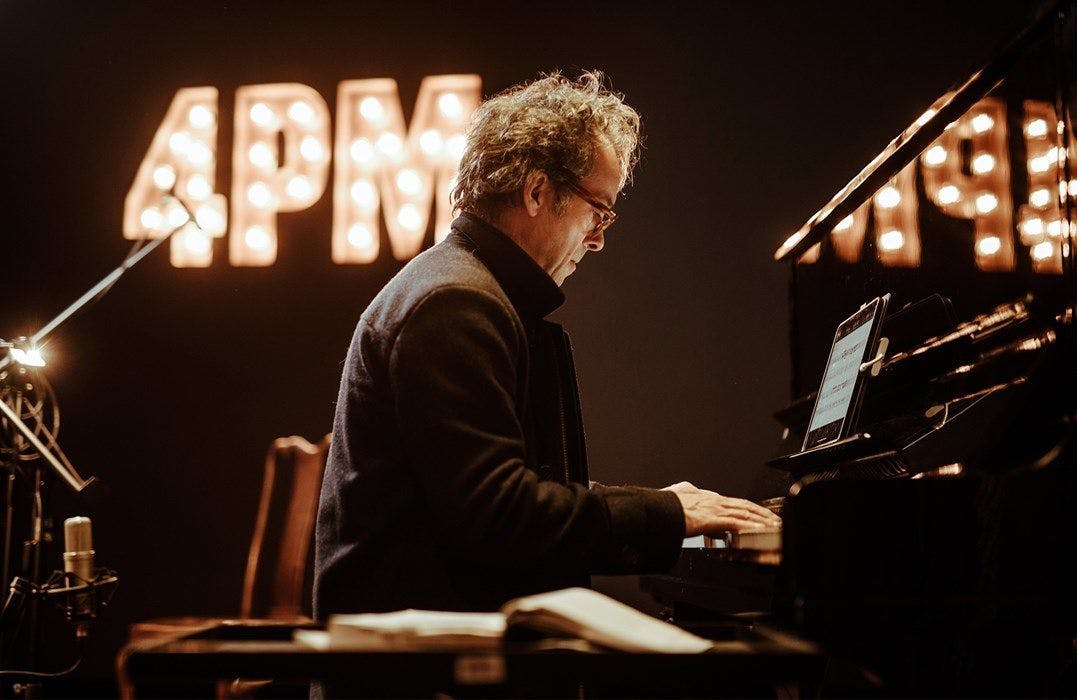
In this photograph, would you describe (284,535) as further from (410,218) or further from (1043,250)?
(1043,250)

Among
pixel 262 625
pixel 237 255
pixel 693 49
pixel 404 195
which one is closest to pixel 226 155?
pixel 237 255

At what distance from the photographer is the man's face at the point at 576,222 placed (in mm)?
1922

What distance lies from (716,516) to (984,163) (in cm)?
86

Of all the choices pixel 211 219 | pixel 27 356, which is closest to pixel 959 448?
pixel 27 356

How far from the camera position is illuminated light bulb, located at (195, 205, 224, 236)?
458cm

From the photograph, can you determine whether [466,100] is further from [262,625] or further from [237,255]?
[262,625]

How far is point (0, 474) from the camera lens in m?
4.02

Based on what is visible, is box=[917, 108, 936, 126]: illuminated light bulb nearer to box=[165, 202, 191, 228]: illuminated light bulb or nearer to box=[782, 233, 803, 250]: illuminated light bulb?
box=[782, 233, 803, 250]: illuminated light bulb

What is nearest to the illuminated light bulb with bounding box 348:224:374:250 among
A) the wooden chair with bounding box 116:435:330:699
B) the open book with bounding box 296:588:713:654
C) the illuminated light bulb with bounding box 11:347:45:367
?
the wooden chair with bounding box 116:435:330:699

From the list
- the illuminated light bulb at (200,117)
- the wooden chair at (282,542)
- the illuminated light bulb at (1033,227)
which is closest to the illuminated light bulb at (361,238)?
the illuminated light bulb at (200,117)

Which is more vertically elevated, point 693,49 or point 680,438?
point 693,49

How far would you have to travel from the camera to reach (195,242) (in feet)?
15.0

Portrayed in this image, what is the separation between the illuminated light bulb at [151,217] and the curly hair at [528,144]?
9.99 feet

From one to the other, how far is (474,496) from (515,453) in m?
0.09
